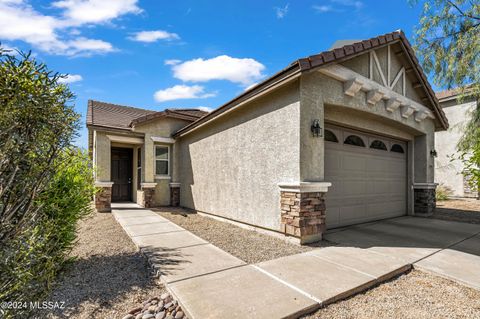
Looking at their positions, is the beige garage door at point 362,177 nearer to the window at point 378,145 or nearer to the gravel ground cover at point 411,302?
the window at point 378,145

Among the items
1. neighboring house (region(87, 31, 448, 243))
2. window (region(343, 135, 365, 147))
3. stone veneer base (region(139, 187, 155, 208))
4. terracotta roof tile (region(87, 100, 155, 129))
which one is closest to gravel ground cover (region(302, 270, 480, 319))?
neighboring house (region(87, 31, 448, 243))

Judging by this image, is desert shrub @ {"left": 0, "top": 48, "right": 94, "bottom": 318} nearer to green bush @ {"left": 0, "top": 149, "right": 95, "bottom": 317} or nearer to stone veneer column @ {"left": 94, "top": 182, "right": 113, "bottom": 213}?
green bush @ {"left": 0, "top": 149, "right": 95, "bottom": 317}

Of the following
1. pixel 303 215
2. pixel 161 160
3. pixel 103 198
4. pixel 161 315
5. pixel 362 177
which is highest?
pixel 161 160

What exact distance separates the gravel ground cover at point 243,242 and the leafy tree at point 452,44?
6255 mm

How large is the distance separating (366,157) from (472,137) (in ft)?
19.9

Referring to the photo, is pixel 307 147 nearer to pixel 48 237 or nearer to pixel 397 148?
pixel 48 237

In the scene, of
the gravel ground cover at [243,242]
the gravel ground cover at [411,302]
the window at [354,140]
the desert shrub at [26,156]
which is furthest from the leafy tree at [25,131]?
the window at [354,140]

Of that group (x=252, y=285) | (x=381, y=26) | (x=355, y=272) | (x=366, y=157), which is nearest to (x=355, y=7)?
(x=381, y=26)

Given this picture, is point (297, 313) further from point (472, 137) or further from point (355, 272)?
point (472, 137)

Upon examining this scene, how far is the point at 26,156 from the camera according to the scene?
243 centimetres

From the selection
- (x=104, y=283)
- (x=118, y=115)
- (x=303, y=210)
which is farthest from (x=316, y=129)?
(x=118, y=115)

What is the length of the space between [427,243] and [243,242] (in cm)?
394

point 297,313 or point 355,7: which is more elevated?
point 355,7

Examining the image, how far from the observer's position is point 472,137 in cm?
952
